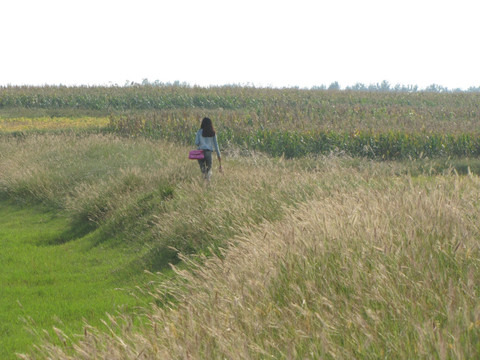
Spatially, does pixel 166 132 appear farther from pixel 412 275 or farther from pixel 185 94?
pixel 412 275

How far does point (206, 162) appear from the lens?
13547mm

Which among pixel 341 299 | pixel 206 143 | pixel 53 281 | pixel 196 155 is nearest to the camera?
pixel 341 299

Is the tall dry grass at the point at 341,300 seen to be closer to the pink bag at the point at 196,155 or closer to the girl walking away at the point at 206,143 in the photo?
the pink bag at the point at 196,155

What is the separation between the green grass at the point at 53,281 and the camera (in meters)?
7.02

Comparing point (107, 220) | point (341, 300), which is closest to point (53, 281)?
point (107, 220)

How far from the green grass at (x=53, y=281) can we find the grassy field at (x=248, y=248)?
0.15 feet

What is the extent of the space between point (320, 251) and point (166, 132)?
23091 mm

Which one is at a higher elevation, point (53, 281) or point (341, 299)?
point (341, 299)

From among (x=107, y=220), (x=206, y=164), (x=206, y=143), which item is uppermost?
(x=206, y=143)

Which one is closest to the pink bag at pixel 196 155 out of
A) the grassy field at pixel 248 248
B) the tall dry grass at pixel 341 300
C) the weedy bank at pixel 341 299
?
the grassy field at pixel 248 248

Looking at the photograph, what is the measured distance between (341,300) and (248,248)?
2025mm

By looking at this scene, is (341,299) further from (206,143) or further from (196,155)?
(206,143)

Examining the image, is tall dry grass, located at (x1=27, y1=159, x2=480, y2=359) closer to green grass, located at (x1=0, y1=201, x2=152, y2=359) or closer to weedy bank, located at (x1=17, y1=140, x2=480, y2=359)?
weedy bank, located at (x1=17, y1=140, x2=480, y2=359)

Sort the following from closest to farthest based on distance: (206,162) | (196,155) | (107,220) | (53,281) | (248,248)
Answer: (248,248)
(53,281)
(107,220)
(196,155)
(206,162)
